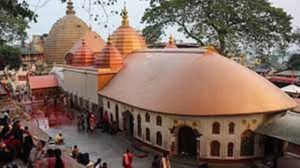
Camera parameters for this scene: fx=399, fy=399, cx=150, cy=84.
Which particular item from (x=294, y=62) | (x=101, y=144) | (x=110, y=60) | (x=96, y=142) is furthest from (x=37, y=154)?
(x=294, y=62)

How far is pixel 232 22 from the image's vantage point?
31.3 metres

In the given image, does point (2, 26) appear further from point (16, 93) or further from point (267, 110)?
point (267, 110)

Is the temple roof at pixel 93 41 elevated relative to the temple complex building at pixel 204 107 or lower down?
elevated

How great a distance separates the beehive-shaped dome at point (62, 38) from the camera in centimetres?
4472

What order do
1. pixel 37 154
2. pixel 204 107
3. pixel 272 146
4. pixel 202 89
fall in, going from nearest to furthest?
pixel 37 154, pixel 204 107, pixel 202 89, pixel 272 146

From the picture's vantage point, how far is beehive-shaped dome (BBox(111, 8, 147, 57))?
3100cm

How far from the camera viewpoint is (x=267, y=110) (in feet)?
59.0

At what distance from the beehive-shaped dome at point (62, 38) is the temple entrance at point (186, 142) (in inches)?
1115

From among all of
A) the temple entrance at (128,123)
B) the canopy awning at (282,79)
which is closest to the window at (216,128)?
the temple entrance at (128,123)

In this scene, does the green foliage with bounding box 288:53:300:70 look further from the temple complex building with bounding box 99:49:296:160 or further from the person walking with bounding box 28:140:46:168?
the person walking with bounding box 28:140:46:168

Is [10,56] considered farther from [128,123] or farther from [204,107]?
[204,107]

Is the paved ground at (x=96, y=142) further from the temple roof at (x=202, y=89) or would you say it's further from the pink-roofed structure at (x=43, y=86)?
the pink-roofed structure at (x=43, y=86)

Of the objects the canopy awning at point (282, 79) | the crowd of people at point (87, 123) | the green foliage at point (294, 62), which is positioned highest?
the green foliage at point (294, 62)

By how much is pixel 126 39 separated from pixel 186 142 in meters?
14.3
